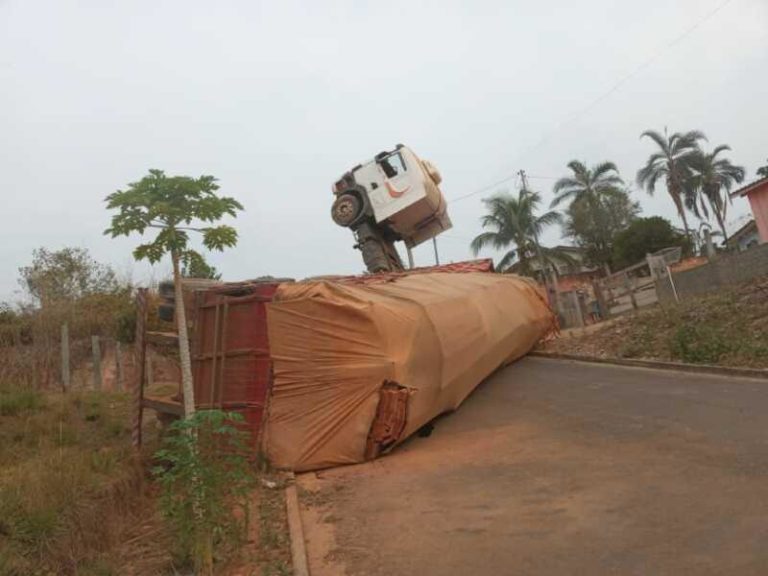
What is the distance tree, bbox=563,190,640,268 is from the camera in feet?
122

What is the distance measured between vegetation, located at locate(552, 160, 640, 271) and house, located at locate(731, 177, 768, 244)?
44.1ft

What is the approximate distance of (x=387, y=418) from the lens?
6.68m

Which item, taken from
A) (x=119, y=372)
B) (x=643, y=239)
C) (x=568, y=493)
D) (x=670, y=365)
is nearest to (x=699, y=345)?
(x=670, y=365)

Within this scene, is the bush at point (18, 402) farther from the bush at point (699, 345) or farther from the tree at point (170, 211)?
the bush at point (699, 345)

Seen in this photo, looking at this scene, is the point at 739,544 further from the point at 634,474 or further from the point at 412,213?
the point at 412,213

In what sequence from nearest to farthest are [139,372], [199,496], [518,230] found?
1. [199,496]
2. [139,372]
3. [518,230]

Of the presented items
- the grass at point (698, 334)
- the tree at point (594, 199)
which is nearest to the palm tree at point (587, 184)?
the tree at point (594, 199)

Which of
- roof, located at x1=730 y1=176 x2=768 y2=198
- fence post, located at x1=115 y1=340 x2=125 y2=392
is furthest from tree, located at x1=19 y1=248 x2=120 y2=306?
roof, located at x1=730 y1=176 x2=768 y2=198

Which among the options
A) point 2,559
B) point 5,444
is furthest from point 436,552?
point 5,444

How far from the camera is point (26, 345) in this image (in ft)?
35.5

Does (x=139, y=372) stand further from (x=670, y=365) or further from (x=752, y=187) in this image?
(x=752, y=187)

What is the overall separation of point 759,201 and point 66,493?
2435 centimetres

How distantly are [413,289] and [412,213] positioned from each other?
396 centimetres

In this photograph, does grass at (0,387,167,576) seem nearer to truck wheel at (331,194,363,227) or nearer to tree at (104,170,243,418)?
tree at (104,170,243,418)
